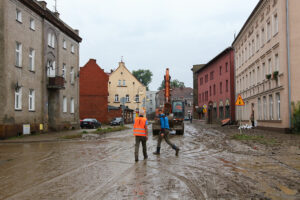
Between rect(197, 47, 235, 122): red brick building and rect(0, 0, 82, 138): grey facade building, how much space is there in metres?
22.8

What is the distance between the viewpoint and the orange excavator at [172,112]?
2492 centimetres

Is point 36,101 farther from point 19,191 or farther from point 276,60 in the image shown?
point 19,191

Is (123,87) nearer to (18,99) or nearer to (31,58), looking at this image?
(31,58)

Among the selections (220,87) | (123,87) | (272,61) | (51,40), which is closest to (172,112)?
(272,61)

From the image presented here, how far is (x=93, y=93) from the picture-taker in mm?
57000

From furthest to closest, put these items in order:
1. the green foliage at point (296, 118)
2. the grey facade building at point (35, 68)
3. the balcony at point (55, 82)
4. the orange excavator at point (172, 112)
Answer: the balcony at point (55, 82)
the orange excavator at point (172, 112)
the green foliage at point (296, 118)
the grey facade building at point (35, 68)

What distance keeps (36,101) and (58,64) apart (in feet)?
19.2

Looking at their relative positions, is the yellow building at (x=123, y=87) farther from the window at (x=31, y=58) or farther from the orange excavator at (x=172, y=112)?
the window at (x=31, y=58)

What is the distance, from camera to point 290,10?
24.5 metres

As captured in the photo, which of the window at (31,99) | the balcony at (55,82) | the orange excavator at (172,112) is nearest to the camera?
the orange excavator at (172,112)

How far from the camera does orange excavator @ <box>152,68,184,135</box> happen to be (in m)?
24.9

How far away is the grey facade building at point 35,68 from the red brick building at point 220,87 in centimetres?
2284

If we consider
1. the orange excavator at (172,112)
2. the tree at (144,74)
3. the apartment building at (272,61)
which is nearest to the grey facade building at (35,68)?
the orange excavator at (172,112)

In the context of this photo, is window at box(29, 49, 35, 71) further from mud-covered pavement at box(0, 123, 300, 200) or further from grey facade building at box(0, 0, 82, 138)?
mud-covered pavement at box(0, 123, 300, 200)
